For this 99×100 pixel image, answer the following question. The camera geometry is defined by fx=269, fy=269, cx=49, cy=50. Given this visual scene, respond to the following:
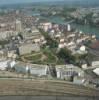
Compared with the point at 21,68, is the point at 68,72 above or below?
above

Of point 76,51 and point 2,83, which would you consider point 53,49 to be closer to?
point 76,51

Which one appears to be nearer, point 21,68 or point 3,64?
point 21,68

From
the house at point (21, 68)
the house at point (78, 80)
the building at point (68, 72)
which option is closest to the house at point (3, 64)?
the house at point (21, 68)

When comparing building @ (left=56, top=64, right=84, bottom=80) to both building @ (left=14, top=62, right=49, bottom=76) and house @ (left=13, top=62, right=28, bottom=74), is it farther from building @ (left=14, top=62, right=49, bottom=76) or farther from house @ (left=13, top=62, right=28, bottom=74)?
house @ (left=13, top=62, right=28, bottom=74)

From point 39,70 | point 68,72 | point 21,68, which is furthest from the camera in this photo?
point 21,68

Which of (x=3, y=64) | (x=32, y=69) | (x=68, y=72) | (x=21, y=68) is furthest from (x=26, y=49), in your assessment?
(x=68, y=72)

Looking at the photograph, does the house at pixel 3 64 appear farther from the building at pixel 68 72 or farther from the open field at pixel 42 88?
the building at pixel 68 72

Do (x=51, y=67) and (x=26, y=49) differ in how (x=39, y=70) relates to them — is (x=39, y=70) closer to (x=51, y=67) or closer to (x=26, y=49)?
(x=51, y=67)

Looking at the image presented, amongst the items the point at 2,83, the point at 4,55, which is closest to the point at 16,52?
the point at 4,55

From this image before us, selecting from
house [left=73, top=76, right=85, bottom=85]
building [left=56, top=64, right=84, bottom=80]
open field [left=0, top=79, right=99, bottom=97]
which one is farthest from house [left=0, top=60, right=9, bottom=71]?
house [left=73, top=76, right=85, bottom=85]
